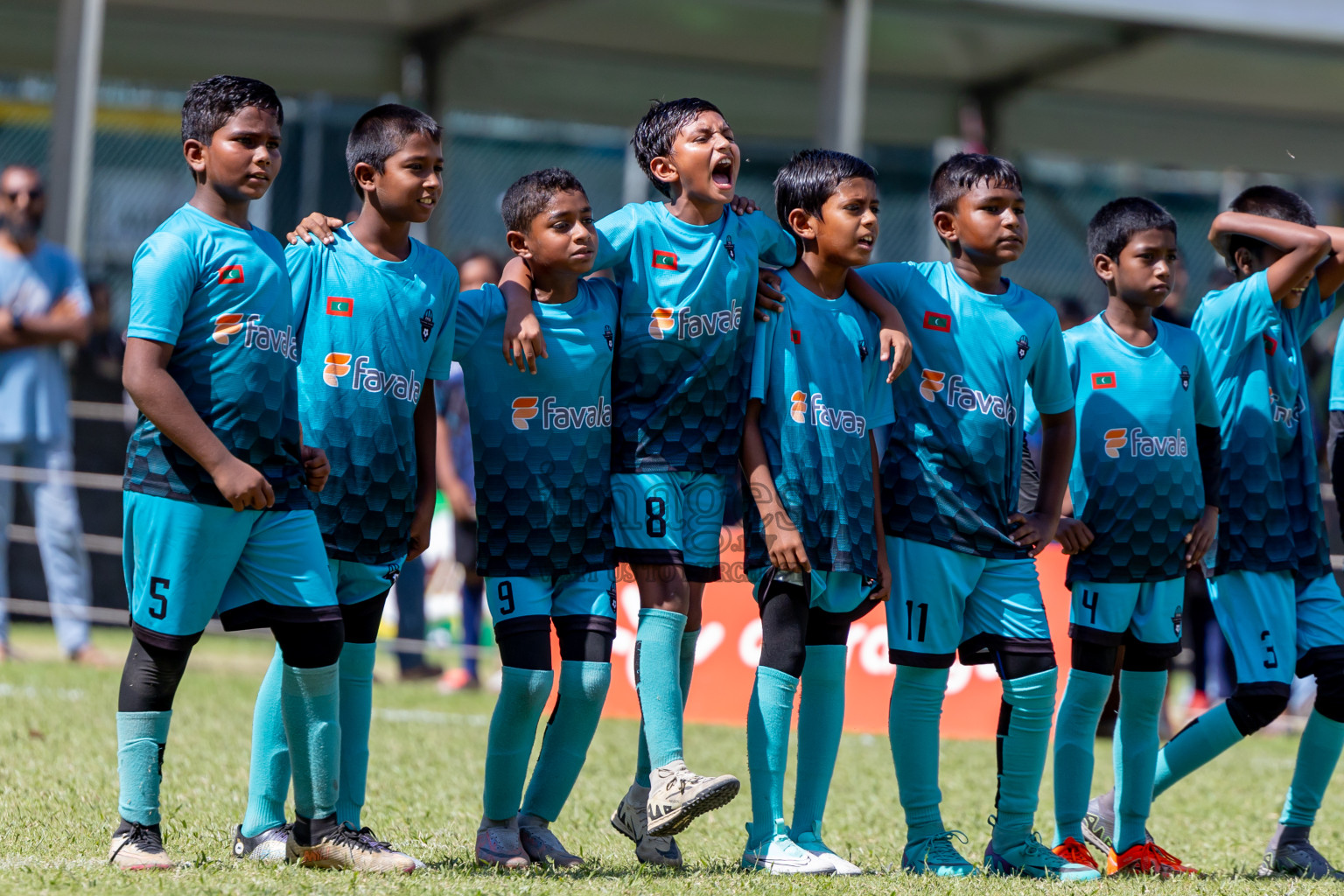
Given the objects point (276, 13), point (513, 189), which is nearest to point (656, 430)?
point (513, 189)

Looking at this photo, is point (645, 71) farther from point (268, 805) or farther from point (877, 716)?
point (268, 805)

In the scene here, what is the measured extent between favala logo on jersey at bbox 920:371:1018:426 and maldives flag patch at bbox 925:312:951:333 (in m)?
0.13

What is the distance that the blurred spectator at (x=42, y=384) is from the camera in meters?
9.05

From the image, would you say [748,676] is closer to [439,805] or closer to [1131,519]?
[439,805]

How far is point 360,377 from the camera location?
4273 millimetres

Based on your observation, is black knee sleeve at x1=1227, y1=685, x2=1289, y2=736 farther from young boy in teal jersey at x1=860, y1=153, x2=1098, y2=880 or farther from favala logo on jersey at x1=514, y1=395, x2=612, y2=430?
favala logo on jersey at x1=514, y1=395, x2=612, y2=430

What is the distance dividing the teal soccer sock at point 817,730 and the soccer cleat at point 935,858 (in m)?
0.29

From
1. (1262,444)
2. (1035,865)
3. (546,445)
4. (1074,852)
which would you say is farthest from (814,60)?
(1035,865)

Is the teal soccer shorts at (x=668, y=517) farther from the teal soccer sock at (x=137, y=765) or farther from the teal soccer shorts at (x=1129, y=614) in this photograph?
the teal soccer sock at (x=137, y=765)

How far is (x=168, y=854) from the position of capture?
4.11 m

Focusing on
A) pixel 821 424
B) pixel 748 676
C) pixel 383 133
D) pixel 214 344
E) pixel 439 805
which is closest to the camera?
pixel 214 344

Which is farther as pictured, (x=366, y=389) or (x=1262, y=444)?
(x=1262, y=444)

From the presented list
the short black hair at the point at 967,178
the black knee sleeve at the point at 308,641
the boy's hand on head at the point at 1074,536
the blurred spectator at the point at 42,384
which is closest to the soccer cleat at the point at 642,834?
the black knee sleeve at the point at 308,641

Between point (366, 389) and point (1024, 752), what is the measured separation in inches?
83.6
